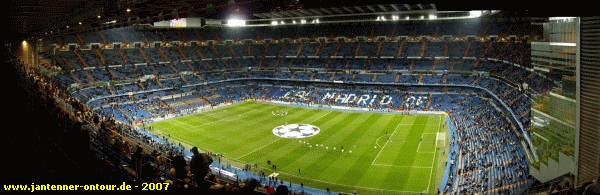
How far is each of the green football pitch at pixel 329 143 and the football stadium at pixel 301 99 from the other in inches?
9.1

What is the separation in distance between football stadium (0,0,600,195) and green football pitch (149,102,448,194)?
23cm

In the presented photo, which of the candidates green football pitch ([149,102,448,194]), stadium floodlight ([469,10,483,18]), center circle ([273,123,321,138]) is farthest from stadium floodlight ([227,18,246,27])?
stadium floodlight ([469,10,483,18])

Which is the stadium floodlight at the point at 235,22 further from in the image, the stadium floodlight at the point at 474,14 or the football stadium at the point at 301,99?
the stadium floodlight at the point at 474,14

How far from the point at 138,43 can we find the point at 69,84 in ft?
70.1

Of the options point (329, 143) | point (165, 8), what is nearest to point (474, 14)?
point (329, 143)

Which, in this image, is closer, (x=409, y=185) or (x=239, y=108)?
(x=409, y=185)

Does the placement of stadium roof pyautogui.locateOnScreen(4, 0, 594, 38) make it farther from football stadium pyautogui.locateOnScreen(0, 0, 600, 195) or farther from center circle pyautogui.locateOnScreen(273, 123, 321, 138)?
center circle pyautogui.locateOnScreen(273, 123, 321, 138)

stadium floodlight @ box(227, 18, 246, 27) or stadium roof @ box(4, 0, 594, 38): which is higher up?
stadium floodlight @ box(227, 18, 246, 27)

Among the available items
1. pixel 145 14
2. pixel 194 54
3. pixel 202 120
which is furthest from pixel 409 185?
pixel 194 54

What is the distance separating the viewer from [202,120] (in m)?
52.6

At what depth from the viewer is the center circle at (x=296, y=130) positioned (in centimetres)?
4391

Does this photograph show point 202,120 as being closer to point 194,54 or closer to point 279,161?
point 279,161

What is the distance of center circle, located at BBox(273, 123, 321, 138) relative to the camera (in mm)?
43906

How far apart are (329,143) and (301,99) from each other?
86.4 ft
